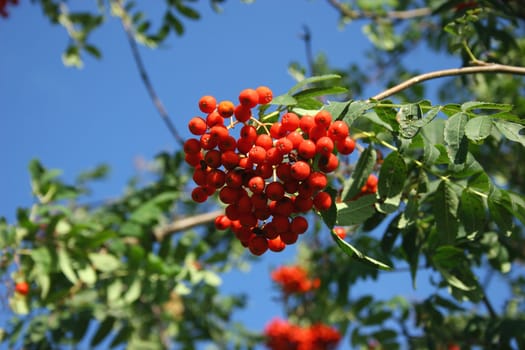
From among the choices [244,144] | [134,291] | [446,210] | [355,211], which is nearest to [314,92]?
[244,144]

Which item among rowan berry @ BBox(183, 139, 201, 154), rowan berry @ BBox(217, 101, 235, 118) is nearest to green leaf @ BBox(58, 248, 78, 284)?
rowan berry @ BBox(183, 139, 201, 154)

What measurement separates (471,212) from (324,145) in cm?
65

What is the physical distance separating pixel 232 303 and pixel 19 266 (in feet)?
7.74

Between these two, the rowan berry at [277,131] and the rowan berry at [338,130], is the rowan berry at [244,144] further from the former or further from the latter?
the rowan berry at [338,130]

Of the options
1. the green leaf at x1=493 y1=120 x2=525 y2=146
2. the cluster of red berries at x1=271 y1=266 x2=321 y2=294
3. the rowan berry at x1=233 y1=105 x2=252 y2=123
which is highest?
the rowan berry at x1=233 y1=105 x2=252 y2=123

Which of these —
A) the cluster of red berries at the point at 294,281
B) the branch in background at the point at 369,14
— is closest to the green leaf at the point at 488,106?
the branch in background at the point at 369,14

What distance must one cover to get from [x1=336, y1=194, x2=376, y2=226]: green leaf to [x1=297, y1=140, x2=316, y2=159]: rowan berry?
11.1 inches

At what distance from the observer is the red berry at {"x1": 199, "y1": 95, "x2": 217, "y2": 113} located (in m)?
1.69

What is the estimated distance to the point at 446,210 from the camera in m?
1.85

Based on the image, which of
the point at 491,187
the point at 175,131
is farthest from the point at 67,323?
the point at 491,187

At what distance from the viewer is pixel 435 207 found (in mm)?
1849

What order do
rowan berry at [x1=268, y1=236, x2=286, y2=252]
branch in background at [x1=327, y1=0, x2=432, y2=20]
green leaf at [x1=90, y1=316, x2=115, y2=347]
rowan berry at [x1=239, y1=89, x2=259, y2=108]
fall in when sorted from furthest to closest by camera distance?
1. branch in background at [x1=327, y1=0, x2=432, y2=20]
2. green leaf at [x1=90, y1=316, x2=115, y2=347]
3. rowan berry at [x1=268, y1=236, x2=286, y2=252]
4. rowan berry at [x1=239, y1=89, x2=259, y2=108]

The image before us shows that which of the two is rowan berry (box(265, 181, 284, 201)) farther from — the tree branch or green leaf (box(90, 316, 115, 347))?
green leaf (box(90, 316, 115, 347))

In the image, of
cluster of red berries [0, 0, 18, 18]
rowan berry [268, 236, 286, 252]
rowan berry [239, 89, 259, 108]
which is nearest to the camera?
rowan berry [239, 89, 259, 108]
